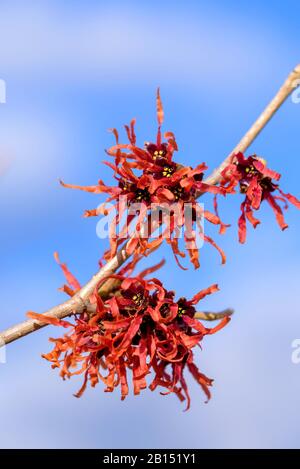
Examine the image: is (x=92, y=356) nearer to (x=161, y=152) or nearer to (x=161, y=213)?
(x=161, y=213)

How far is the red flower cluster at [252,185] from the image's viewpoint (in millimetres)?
3150

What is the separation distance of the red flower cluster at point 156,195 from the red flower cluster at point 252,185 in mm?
99

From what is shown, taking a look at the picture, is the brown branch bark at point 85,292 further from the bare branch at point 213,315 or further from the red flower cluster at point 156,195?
the bare branch at point 213,315

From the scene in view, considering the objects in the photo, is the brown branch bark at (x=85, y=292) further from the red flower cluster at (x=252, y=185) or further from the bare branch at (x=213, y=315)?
the bare branch at (x=213, y=315)

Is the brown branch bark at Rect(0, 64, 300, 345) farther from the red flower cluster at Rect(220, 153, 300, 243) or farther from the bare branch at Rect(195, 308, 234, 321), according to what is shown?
the bare branch at Rect(195, 308, 234, 321)

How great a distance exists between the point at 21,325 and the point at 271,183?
59.2 inches

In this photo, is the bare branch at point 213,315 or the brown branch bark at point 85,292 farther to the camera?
Result: the bare branch at point 213,315

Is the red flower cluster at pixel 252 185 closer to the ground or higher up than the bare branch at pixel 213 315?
higher up

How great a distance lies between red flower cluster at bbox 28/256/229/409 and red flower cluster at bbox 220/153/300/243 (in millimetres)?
448

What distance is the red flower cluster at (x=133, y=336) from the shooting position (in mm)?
3287

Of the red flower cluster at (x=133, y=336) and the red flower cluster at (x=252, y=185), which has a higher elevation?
the red flower cluster at (x=252, y=185)

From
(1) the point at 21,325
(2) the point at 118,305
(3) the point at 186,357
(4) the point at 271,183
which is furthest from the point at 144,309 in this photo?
(4) the point at 271,183

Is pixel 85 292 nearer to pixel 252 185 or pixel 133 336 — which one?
pixel 133 336

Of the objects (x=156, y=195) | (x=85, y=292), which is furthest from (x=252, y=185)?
(x=85, y=292)
